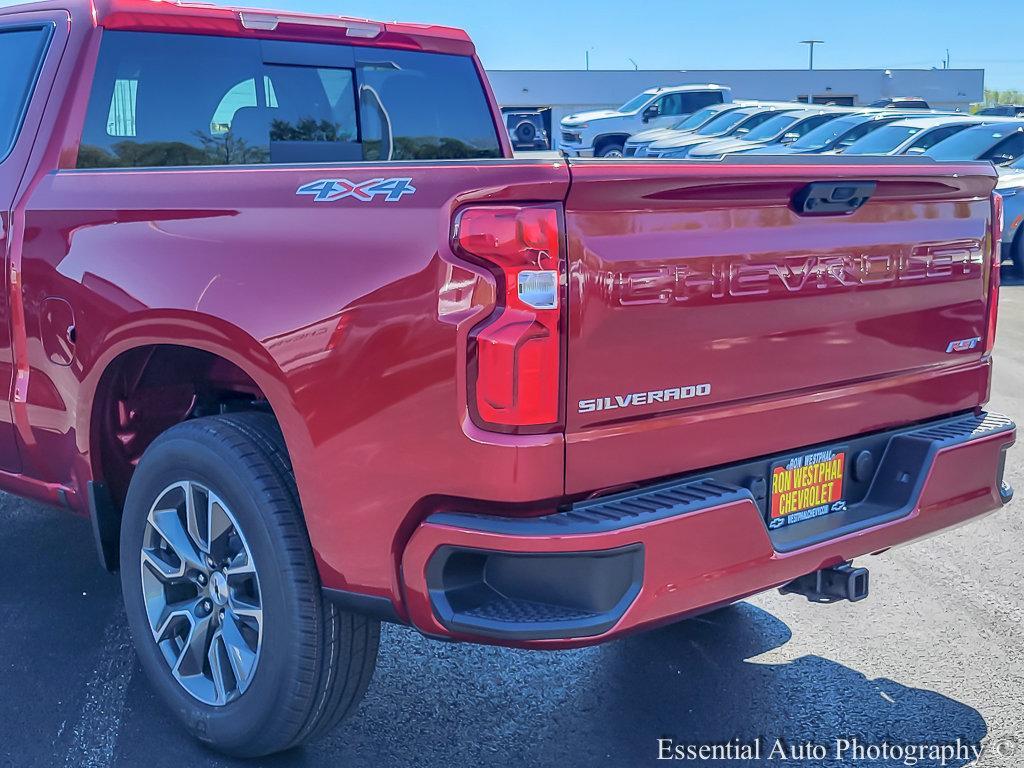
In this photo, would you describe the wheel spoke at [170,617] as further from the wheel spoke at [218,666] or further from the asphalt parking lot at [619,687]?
the asphalt parking lot at [619,687]

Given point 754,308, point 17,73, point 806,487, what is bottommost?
point 806,487

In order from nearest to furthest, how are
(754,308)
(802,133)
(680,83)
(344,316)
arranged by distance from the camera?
(344,316)
(754,308)
(802,133)
(680,83)

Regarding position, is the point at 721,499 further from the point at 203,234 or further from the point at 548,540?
the point at 203,234

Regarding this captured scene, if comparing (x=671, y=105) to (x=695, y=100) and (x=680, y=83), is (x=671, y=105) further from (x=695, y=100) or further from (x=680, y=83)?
(x=680, y=83)

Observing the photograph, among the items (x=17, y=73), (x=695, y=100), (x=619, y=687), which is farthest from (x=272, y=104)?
(x=695, y=100)

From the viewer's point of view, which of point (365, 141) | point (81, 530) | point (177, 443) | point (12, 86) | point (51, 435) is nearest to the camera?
point (177, 443)

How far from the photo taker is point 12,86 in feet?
13.9

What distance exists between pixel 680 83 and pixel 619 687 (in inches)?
2243

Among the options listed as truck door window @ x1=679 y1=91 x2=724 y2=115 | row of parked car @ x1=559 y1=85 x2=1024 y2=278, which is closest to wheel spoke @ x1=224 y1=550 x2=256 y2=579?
row of parked car @ x1=559 y1=85 x2=1024 y2=278

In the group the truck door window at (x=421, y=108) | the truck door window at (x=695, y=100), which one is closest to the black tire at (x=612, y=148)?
the truck door window at (x=695, y=100)

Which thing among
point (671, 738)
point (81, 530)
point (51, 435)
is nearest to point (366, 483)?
point (671, 738)

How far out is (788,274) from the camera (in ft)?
10.0

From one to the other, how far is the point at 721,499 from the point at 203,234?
1526 millimetres

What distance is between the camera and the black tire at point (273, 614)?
119 inches
